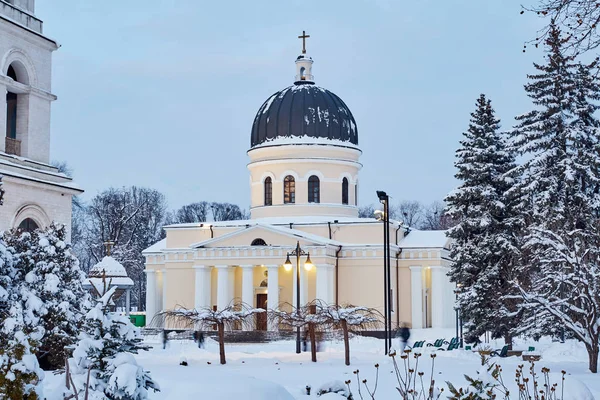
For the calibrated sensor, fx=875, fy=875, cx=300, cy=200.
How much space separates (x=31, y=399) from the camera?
315 inches

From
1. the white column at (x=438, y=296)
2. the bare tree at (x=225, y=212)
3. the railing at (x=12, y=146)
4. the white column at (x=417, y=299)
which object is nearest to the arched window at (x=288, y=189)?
the white column at (x=417, y=299)

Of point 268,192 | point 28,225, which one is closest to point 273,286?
point 268,192

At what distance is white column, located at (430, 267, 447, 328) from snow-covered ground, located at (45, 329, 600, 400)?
12.3 metres

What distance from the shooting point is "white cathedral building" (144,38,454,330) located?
146 feet

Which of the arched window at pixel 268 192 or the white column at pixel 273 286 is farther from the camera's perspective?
the arched window at pixel 268 192

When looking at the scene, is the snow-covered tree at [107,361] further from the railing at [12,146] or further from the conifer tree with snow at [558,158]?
the conifer tree with snow at [558,158]

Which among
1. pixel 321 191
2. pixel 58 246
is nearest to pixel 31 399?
pixel 58 246

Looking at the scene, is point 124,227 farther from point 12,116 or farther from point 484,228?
point 12,116

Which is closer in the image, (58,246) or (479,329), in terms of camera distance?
(58,246)

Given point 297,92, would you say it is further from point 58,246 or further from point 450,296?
point 58,246

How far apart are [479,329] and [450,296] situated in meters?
16.8

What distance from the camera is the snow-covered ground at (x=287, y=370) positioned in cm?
1262

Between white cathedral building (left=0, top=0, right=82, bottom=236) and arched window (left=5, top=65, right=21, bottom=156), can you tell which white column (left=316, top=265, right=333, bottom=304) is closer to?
white cathedral building (left=0, top=0, right=82, bottom=236)

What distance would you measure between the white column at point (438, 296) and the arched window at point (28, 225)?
30340 millimetres
